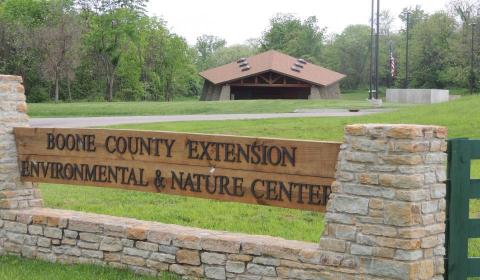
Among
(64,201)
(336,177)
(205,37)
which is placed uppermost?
(205,37)

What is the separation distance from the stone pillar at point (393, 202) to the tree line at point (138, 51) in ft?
145

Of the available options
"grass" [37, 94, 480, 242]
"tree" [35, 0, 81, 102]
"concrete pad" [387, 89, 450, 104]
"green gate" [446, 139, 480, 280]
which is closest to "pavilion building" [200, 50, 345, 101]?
"concrete pad" [387, 89, 450, 104]

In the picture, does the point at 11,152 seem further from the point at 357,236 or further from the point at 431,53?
the point at 431,53

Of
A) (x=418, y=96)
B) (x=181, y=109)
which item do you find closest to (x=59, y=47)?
(x=181, y=109)

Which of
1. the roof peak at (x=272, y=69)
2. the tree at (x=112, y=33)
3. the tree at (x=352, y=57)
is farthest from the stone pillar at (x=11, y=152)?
the tree at (x=352, y=57)

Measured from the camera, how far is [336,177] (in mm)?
6008

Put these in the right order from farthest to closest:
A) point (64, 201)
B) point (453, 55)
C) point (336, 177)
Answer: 1. point (453, 55)
2. point (64, 201)
3. point (336, 177)

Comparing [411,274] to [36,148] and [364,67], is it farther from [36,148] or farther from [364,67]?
[364,67]

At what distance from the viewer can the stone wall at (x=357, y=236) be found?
555 centimetres

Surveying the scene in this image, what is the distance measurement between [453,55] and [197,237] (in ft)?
200

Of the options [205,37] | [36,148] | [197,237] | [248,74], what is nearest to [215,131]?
[36,148]

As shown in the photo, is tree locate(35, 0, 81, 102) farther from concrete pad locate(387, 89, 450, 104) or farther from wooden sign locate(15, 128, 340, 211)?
wooden sign locate(15, 128, 340, 211)

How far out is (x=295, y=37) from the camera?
266 ft

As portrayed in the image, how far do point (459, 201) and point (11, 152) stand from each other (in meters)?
5.28
